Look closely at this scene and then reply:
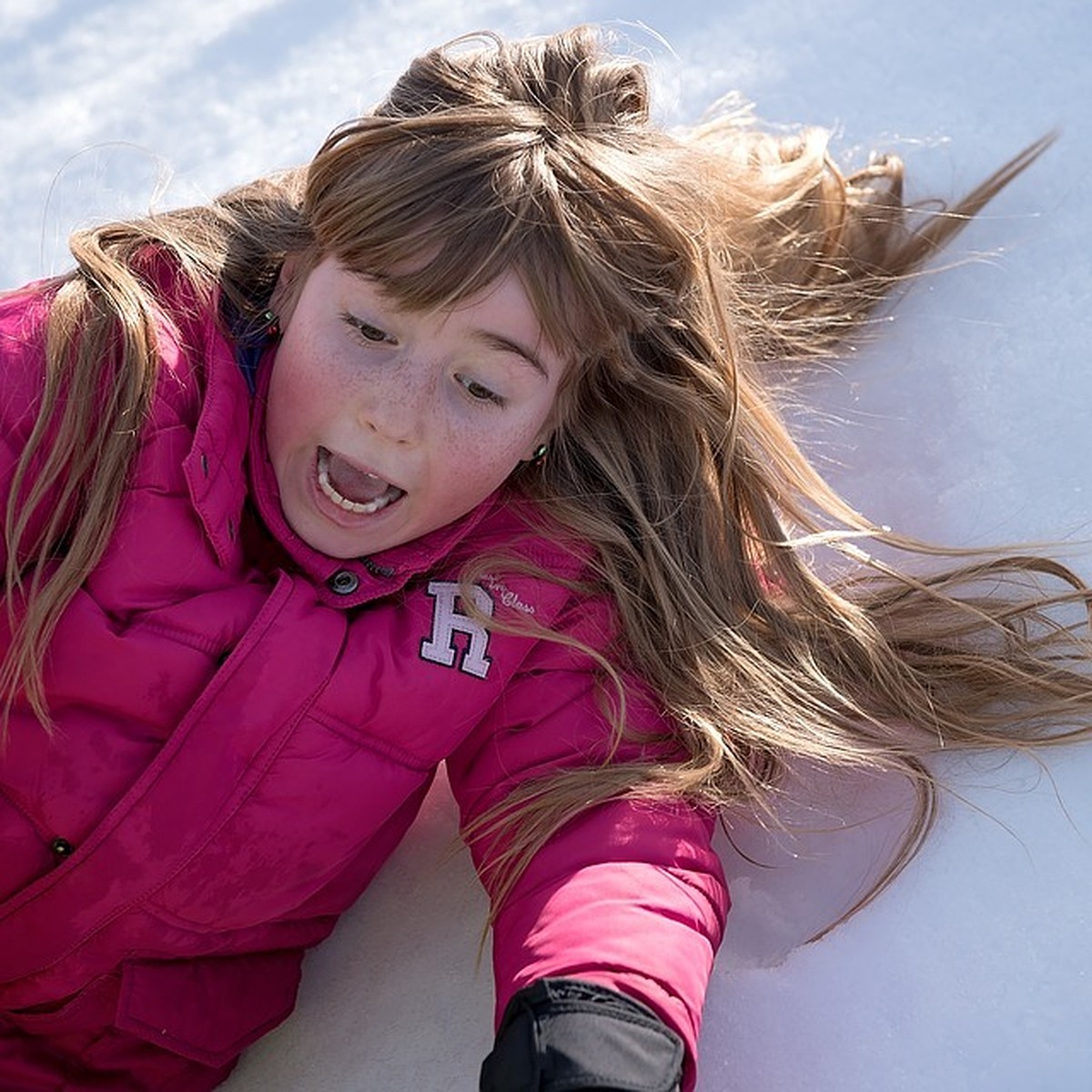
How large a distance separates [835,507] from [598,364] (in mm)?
272

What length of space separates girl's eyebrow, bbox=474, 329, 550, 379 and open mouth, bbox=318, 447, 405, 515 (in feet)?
0.46

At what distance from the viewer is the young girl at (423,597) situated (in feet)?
4.00

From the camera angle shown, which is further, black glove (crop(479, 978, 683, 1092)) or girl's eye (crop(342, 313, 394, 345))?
girl's eye (crop(342, 313, 394, 345))

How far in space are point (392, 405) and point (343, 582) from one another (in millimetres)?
161

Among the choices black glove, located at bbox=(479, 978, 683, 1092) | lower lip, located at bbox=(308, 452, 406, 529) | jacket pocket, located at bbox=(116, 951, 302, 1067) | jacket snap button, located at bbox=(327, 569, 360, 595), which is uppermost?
lower lip, located at bbox=(308, 452, 406, 529)

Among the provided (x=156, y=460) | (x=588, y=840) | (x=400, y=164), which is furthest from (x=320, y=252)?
(x=588, y=840)

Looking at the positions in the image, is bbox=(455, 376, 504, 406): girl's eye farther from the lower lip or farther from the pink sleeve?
the pink sleeve

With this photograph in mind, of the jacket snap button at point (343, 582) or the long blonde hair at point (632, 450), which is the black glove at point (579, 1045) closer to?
the long blonde hair at point (632, 450)

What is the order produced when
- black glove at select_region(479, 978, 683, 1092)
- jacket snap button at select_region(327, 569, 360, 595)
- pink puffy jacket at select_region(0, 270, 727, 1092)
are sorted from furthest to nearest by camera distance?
jacket snap button at select_region(327, 569, 360, 595)
pink puffy jacket at select_region(0, 270, 727, 1092)
black glove at select_region(479, 978, 683, 1092)

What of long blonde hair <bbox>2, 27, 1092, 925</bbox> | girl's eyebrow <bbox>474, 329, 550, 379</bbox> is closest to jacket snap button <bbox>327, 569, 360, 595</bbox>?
long blonde hair <bbox>2, 27, 1092, 925</bbox>

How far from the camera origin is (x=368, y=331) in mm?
1265

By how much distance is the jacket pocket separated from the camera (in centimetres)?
128

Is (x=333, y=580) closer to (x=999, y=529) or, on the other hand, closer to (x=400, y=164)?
(x=400, y=164)

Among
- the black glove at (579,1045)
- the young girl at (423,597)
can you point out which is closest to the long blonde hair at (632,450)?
the young girl at (423,597)
